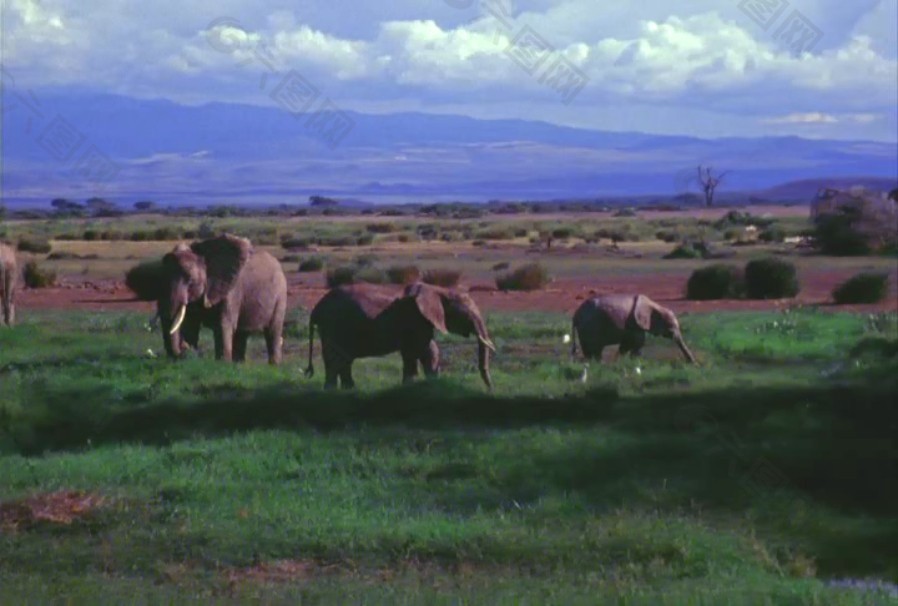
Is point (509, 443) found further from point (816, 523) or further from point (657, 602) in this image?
point (657, 602)

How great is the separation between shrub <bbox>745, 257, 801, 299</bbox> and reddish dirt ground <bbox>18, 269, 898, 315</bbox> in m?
0.38

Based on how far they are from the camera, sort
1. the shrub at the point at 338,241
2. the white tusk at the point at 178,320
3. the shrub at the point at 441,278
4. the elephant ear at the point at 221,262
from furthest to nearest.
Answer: the shrub at the point at 338,241 < the shrub at the point at 441,278 < the elephant ear at the point at 221,262 < the white tusk at the point at 178,320

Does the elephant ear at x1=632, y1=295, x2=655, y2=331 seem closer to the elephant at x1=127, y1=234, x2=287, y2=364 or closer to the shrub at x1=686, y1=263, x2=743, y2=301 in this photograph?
the elephant at x1=127, y1=234, x2=287, y2=364

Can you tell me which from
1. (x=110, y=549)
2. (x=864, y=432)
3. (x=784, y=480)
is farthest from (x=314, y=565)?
(x=864, y=432)

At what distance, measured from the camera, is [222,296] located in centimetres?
1959

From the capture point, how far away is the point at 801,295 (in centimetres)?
3525

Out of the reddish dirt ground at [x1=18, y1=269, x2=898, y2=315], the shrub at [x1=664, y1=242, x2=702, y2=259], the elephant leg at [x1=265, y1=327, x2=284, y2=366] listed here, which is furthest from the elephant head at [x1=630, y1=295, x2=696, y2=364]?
the shrub at [x1=664, y1=242, x2=702, y2=259]

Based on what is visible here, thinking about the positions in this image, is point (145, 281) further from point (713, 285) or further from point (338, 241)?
point (338, 241)

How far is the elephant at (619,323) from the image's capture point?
2077 centimetres

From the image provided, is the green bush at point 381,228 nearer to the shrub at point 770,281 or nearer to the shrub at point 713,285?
the shrub at point 713,285

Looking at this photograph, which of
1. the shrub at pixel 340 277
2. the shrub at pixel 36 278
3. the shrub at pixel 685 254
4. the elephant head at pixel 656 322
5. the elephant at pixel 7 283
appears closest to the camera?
the elephant head at pixel 656 322

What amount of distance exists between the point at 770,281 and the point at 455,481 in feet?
71.7

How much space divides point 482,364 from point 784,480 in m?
4.61

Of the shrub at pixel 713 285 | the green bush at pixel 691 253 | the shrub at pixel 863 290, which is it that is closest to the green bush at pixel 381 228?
the green bush at pixel 691 253
